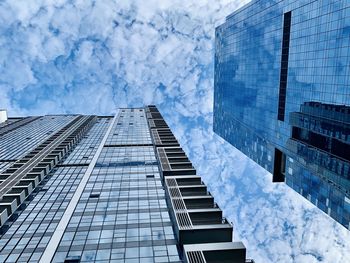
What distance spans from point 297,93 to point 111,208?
5293 centimetres

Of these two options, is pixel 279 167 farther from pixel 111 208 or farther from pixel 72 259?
pixel 72 259

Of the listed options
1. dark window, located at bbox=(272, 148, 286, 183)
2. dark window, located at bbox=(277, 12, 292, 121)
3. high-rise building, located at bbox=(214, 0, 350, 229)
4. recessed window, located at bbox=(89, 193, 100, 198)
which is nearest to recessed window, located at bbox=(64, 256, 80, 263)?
recessed window, located at bbox=(89, 193, 100, 198)

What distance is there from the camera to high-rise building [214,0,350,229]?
6594 centimetres

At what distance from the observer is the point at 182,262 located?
39250mm

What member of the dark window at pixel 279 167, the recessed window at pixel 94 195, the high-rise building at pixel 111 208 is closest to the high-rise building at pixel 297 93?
the dark window at pixel 279 167

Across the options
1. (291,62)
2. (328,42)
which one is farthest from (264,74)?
(328,42)

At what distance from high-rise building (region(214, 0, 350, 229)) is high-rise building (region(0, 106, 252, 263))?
2808 cm

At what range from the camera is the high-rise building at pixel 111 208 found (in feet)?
137

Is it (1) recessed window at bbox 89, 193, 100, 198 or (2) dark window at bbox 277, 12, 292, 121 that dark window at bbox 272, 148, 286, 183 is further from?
(1) recessed window at bbox 89, 193, 100, 198

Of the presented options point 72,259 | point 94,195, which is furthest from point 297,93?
point 72,259

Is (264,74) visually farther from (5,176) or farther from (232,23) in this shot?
(5,176)

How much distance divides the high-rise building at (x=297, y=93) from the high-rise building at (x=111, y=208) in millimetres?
28085

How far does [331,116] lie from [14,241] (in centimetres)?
6158

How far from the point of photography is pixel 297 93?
269 feet
